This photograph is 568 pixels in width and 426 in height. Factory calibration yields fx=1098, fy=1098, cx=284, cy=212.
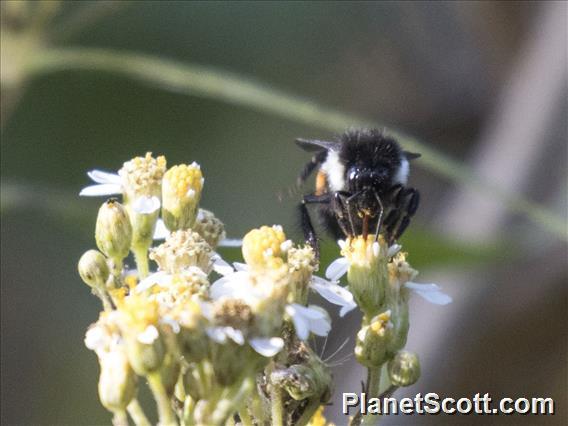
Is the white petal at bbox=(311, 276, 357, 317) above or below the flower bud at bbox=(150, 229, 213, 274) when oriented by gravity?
below

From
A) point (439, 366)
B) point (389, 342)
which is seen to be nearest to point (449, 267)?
point (439, 366)

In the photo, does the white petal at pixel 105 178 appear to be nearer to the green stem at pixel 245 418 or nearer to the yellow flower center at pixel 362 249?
the yellow flower center at pixel 362 249

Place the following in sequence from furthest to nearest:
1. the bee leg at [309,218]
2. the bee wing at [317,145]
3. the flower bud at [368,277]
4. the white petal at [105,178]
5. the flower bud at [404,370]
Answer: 1. the bee wing at [317,145]
2. the bee leg at [309,218]
3. the white petal at [105,178]
4. the flower bud at [368,277]
5. the flower bud at [404,370]

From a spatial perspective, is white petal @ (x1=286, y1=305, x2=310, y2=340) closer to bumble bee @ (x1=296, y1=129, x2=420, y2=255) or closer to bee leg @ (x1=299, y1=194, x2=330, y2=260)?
bumble bee @ (x1=296, y1=129, x2=420, y2=255)

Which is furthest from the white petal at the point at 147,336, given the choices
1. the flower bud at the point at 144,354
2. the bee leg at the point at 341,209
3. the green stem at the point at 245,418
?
the bee leg at the point at 341,209

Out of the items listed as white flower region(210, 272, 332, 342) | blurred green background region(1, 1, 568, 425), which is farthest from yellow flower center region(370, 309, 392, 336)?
blurred green background region(1, 1, 568, 425)

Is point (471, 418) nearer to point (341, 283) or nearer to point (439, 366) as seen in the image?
point (439, 366)

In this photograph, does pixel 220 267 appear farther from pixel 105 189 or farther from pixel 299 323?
pixel 105 189
